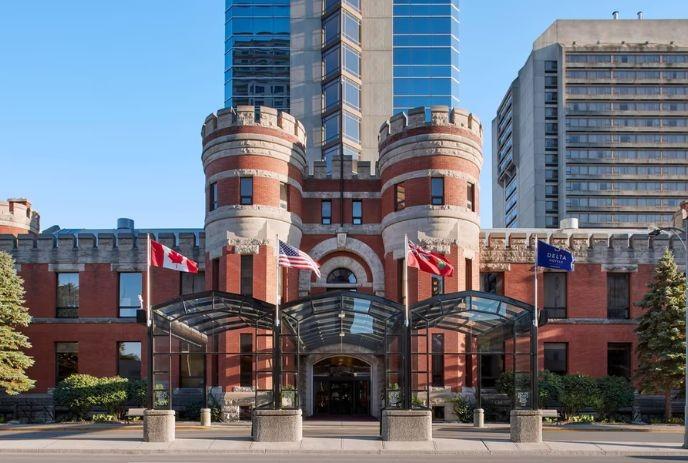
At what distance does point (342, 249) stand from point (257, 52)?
184 ft

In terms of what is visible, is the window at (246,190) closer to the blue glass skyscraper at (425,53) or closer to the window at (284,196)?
the window at (284,196)

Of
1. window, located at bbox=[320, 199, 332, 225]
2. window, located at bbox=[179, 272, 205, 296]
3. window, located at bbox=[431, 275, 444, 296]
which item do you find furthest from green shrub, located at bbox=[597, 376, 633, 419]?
window, located at bbox=[179, 272, 205, 296]

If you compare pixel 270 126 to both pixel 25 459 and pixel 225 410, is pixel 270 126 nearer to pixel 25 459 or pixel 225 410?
pixel 225 410

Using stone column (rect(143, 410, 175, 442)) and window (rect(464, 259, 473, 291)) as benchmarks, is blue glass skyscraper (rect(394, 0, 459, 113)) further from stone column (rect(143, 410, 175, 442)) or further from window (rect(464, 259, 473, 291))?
stone column (rect(143, 410, 175, 442))

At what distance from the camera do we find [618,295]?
146 ft

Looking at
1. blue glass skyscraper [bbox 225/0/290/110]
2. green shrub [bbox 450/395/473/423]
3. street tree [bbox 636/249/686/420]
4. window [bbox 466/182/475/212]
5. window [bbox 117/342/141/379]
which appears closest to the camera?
street tree [bbox 636/249/686/420]

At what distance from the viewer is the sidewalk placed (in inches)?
1083

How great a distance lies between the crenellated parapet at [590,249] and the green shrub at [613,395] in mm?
6325

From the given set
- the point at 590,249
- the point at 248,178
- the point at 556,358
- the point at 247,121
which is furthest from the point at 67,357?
the point at 590,249

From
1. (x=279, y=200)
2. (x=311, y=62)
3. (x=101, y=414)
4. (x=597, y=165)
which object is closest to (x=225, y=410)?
(x=101, y=414)

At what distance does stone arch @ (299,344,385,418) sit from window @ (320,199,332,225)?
670 centimetres

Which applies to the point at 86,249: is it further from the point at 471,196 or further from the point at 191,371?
the point at 471,196

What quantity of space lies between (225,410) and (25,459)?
1499 centimetres

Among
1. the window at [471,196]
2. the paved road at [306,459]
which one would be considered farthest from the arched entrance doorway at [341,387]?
the paved road at [306,459]
